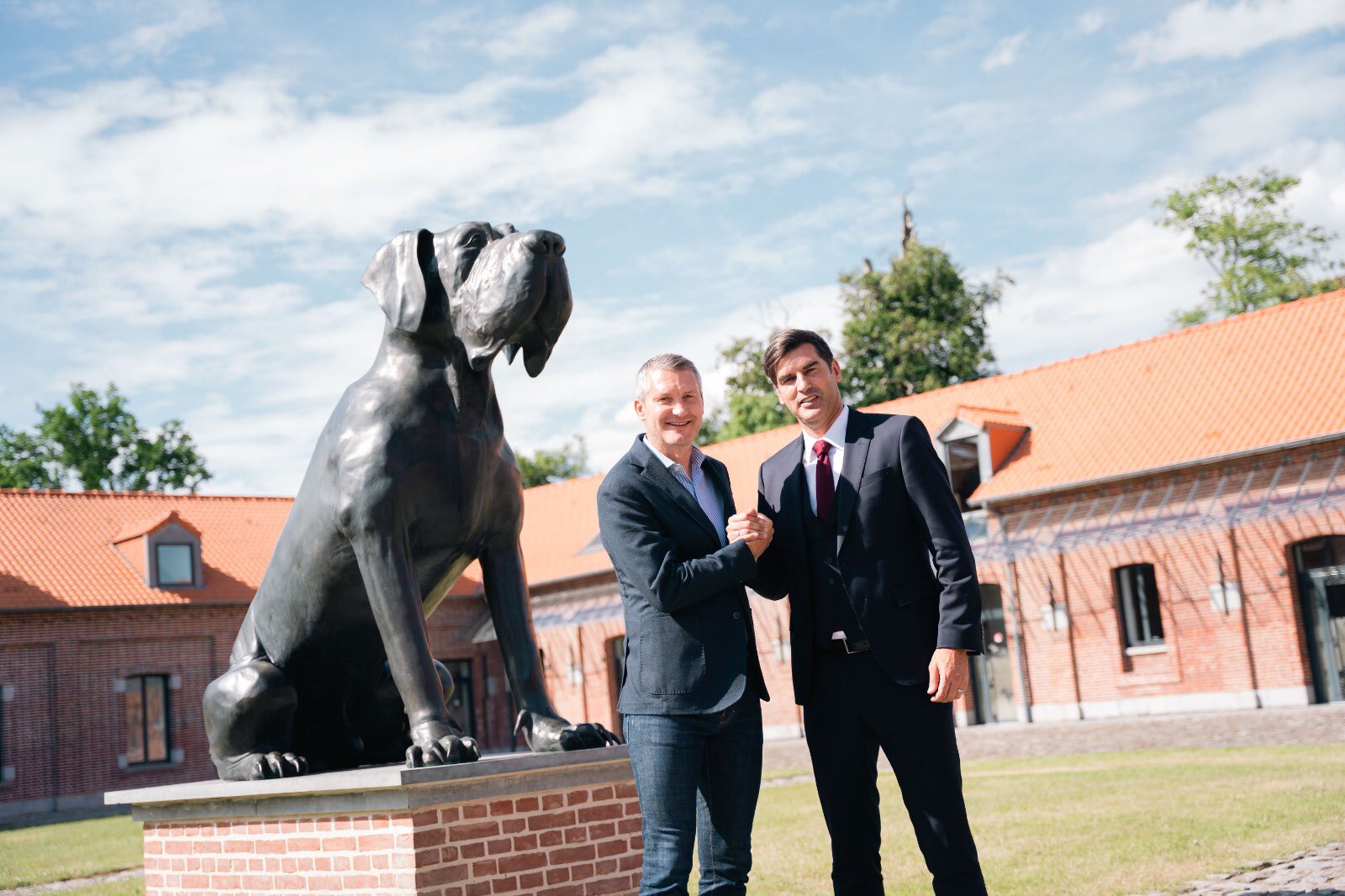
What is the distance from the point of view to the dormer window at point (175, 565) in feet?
91.1

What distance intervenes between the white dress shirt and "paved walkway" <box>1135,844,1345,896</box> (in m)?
3.54

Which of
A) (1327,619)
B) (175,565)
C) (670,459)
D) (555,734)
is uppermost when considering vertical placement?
(175,565)

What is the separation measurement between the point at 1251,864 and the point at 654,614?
204 inches

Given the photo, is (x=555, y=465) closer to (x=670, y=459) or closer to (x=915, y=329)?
(x=915, y=329)

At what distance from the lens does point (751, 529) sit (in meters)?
3.59

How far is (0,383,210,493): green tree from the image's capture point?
4269 cm

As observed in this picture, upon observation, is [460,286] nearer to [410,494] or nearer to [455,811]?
[410,494]

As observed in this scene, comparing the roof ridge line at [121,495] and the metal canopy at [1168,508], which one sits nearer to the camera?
the metal canopy at [1168,508]

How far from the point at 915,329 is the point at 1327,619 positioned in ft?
67.1

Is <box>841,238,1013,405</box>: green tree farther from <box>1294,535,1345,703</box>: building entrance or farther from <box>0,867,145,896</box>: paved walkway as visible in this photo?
<box>0,867,145,896</box>: paved walkway

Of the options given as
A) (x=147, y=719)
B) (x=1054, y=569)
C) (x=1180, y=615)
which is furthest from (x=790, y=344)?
(x=147, y=719)

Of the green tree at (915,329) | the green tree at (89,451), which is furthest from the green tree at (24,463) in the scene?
the green tree at (915,329)

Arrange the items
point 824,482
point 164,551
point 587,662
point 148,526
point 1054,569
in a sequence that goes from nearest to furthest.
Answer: point 824,482
point 1054,569
point 148,526
point 164,551
point 587,662

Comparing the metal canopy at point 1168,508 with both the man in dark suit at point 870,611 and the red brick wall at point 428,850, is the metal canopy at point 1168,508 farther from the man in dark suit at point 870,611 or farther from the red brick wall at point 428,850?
the man in dark suit at point 870,611
